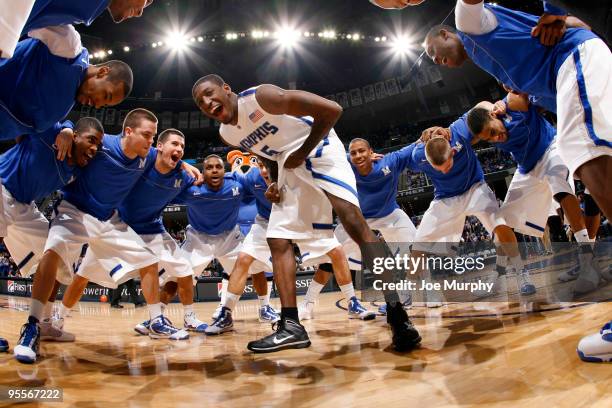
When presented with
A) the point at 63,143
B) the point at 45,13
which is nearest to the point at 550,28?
the point at 45,13

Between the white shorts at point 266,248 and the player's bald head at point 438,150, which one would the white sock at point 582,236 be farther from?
the white shorts at point 266,248

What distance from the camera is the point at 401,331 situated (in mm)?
2338

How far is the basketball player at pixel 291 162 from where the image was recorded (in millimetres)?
2498

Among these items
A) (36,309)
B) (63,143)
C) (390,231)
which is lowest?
(36,309)

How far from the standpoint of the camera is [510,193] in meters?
4.16

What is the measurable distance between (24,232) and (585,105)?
379cm

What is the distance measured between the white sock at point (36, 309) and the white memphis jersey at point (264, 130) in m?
1.69

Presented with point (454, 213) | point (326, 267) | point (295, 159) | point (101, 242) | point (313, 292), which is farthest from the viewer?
point (326, 267)

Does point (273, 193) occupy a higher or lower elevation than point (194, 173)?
lower

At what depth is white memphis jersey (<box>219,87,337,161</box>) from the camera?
2.72 m

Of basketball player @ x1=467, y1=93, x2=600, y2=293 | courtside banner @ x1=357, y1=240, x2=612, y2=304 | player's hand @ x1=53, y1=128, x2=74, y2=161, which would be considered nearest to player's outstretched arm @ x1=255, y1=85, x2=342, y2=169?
courtside banner @ x1=357, y1=240, x2=612, y2=304

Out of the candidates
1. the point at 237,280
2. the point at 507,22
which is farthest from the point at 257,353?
the point at 507,22

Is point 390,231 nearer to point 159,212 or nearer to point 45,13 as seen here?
point 159,212

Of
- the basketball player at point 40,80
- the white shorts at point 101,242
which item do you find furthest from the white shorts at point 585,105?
the white shorts at point 101,242
